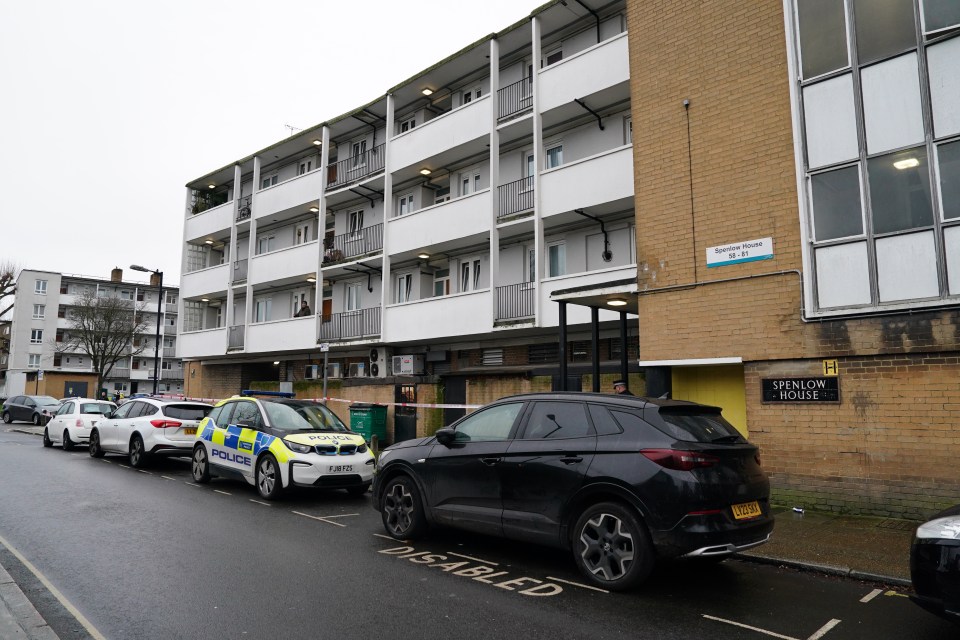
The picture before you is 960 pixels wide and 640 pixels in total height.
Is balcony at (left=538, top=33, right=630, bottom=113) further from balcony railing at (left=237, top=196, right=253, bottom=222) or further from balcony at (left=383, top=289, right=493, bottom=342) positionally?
balcony railing at (left=237, top=196, right=253, bottom=222)

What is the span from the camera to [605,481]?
551 centimetres

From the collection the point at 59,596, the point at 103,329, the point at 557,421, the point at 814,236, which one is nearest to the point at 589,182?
the point at 814,236

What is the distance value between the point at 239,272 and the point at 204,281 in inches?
107

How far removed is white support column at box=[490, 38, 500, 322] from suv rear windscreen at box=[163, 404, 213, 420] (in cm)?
769

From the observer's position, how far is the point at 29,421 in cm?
3192

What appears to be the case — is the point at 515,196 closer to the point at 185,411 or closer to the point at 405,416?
the point at 405,416

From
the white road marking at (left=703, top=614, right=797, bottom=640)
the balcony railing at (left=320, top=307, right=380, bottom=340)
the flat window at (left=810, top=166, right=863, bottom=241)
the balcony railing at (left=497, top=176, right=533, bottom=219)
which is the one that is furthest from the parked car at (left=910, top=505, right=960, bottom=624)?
the balcony railing at (left=320, top=307, right=380, bottom=340)

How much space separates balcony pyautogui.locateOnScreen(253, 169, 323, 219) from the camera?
80.5 feet

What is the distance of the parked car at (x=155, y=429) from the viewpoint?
13.4 meters

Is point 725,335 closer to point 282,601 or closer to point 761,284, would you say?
point 761,284

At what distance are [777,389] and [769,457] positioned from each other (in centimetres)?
99

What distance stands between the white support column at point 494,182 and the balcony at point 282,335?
8565 millimetres

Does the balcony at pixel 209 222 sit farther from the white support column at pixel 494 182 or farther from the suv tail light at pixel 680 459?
the suv tail light at pixel 680 459

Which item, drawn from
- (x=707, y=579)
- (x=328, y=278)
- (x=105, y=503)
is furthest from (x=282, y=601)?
(x=328, y=278)
